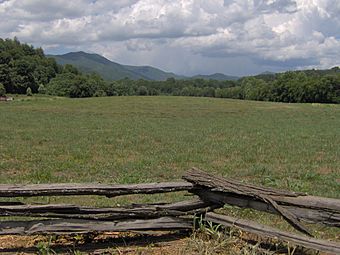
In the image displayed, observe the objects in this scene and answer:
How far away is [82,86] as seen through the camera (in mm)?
120625

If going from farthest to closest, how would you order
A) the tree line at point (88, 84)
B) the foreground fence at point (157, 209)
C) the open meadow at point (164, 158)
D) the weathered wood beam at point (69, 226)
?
the tree line at point (88, 84), the open meadow at point (164, 158), the weathered wood beam at point (69, 226), the foreground fence at point (157, 209)

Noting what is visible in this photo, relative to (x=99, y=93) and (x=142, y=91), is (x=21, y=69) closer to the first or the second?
(x=99, y=93)

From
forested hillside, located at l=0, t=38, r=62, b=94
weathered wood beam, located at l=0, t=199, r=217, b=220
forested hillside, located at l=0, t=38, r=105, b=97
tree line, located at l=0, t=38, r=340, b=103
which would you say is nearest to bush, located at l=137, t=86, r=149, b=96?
tree line, located at l=0, t=38, r=340, b=103

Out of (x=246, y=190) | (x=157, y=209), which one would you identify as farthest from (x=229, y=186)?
(x=157, y=209)

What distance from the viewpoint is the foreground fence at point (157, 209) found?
4.83m

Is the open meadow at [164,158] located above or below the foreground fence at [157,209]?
below

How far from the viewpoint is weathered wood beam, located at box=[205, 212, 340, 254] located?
14.8ft

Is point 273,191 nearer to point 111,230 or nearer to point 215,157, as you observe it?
point 111,230

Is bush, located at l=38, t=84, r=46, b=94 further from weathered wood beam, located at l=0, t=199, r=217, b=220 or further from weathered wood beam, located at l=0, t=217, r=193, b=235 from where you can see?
weathered wood beam, located at l=0, t=199, r=217, b=220

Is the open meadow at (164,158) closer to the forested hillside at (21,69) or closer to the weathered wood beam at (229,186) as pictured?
the weathered wood beam at (229,186)

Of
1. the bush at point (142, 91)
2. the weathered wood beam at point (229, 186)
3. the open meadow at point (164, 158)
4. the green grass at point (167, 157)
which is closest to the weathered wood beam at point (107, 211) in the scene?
the weathered wood beam at point (229, 186)

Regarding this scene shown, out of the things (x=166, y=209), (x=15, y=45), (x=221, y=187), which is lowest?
(x=166, y=209)

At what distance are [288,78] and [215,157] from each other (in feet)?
350

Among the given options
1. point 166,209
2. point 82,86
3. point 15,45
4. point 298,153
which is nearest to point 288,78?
point 82,86
